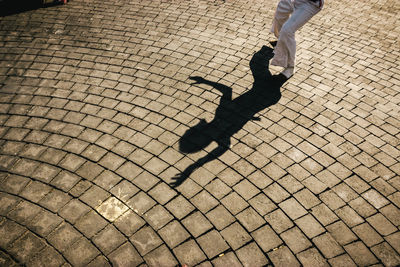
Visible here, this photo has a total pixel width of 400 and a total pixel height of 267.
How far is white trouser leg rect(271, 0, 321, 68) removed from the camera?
15.5 feet

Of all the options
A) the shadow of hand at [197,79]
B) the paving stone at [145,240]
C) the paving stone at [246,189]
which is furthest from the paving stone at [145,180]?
the shadow of hand at [197,79]

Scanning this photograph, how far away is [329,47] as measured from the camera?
244 inches

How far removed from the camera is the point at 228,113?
4.52 m

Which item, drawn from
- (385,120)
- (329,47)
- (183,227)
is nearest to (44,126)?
(183,227)

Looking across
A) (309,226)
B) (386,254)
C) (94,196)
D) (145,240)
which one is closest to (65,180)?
(94,196)

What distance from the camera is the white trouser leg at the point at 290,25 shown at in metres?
4.72

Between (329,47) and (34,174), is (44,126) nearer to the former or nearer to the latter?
(34,174)

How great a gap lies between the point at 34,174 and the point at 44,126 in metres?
0.97

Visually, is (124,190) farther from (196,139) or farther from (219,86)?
(219,86)

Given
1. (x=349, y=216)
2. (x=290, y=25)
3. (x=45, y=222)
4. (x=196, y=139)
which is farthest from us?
(x=290, y=25)

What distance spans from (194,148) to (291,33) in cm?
288

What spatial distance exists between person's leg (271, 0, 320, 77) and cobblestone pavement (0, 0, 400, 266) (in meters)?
0.36

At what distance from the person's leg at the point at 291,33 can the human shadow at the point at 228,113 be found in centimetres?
27

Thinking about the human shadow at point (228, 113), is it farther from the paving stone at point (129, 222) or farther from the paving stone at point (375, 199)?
the paving stone at point (375, 199)
